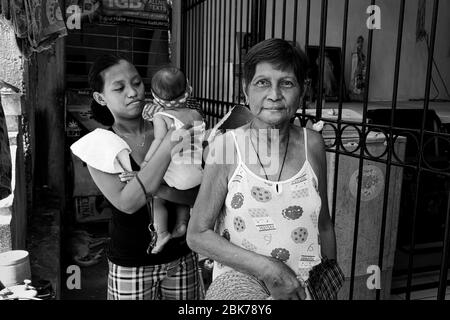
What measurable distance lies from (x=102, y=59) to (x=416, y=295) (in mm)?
2947

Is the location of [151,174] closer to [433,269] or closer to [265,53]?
[265,53]

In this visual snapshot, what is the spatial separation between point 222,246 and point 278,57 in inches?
23.2

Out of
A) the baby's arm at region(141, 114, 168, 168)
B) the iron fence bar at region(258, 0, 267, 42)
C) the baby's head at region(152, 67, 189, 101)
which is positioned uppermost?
the iron fence bar at region(258, 0, 267, 42)

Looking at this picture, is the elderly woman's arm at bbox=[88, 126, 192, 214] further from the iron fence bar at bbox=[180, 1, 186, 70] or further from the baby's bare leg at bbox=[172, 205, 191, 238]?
the iron fence bar at bbox=[180, 1, 186, 70]

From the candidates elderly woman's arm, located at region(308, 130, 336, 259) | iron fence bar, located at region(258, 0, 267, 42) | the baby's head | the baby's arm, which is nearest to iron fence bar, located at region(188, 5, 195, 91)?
iron fence bar, located at region(258, 0, 267, 42)

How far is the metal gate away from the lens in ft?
5.96

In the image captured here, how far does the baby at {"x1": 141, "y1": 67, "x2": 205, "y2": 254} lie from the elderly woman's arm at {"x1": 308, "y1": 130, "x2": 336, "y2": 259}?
41 cm

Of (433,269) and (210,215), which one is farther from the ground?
(210,215)

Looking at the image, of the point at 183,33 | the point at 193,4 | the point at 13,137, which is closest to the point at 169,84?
the point at 13,137

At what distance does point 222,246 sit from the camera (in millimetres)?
1293

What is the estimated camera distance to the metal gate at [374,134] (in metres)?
1.82

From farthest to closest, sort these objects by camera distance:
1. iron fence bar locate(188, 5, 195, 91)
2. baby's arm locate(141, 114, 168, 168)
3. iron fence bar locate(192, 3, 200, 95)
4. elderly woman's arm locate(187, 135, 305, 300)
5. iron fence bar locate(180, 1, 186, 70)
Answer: iron fence bar locate(180, 1, 186, 70), iron fence bar locate(188, 5, 195, 91), iron fence bar locate(192, 3, 200, 95), baby's arm locate(141, 114, 168, 168), elderly woman's arm locate(187, 135, 305, 300)
